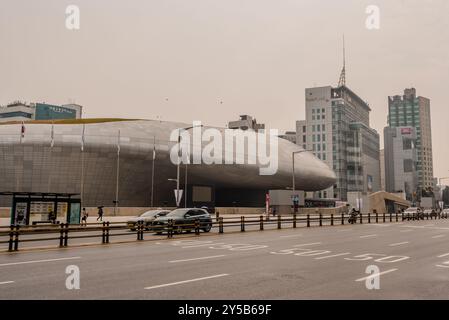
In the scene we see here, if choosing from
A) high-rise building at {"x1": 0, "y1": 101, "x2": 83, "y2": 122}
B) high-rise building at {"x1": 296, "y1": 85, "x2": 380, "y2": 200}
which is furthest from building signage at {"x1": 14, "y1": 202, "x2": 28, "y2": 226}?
high-rise building at {"x1": 0, "y1": 101, "x2": 83, "y2": 122}

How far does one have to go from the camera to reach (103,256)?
1612cm

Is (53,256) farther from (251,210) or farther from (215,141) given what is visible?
(215,141)

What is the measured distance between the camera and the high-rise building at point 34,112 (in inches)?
6703

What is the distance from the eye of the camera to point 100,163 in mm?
Answer: 76062

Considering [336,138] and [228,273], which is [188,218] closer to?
[228,273]

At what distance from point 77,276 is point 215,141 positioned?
82342 mm

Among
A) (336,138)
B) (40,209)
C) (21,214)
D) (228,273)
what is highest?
(336,138)

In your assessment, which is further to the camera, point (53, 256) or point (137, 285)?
point (53, 256)

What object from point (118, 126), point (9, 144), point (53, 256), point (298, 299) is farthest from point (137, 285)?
point (118, 126)

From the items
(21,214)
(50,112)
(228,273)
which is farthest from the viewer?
(50,112)

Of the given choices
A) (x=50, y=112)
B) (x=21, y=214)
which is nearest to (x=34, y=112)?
(x=50, y=112)

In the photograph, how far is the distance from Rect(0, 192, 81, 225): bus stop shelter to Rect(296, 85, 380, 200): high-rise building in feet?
465

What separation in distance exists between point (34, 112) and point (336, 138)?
12239 cm

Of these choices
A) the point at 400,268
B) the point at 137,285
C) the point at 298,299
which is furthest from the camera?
the point at 400,268
